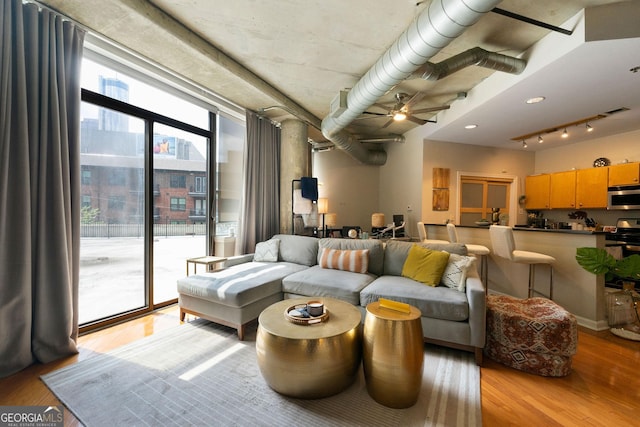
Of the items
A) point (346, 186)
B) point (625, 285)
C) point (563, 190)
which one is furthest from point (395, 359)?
point (563, 190)

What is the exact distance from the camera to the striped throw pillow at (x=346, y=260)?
3.10m

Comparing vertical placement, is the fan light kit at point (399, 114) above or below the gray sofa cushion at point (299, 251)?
above

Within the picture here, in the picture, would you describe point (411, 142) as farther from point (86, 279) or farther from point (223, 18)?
point (86, 279)

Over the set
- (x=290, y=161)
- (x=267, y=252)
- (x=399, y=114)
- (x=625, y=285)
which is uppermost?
(x=399, y=114)

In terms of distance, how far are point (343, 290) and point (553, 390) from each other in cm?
167

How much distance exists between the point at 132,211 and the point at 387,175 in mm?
5044

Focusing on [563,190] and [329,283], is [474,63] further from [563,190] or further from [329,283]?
[563,190]

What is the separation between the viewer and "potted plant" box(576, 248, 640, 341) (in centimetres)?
250

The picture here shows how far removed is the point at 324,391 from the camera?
163 centimetres

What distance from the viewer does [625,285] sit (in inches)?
110

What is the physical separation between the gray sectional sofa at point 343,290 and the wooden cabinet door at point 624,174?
3.85 m

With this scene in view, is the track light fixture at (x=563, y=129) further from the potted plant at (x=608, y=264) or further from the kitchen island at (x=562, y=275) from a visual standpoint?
the potted plant at (x=608, y=264)

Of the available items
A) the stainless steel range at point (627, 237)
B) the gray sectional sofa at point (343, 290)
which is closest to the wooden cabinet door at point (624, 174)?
the stainless steel range at point (627, 237)

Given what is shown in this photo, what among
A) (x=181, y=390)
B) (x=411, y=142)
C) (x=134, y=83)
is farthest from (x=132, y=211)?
(x=411, y=142)
